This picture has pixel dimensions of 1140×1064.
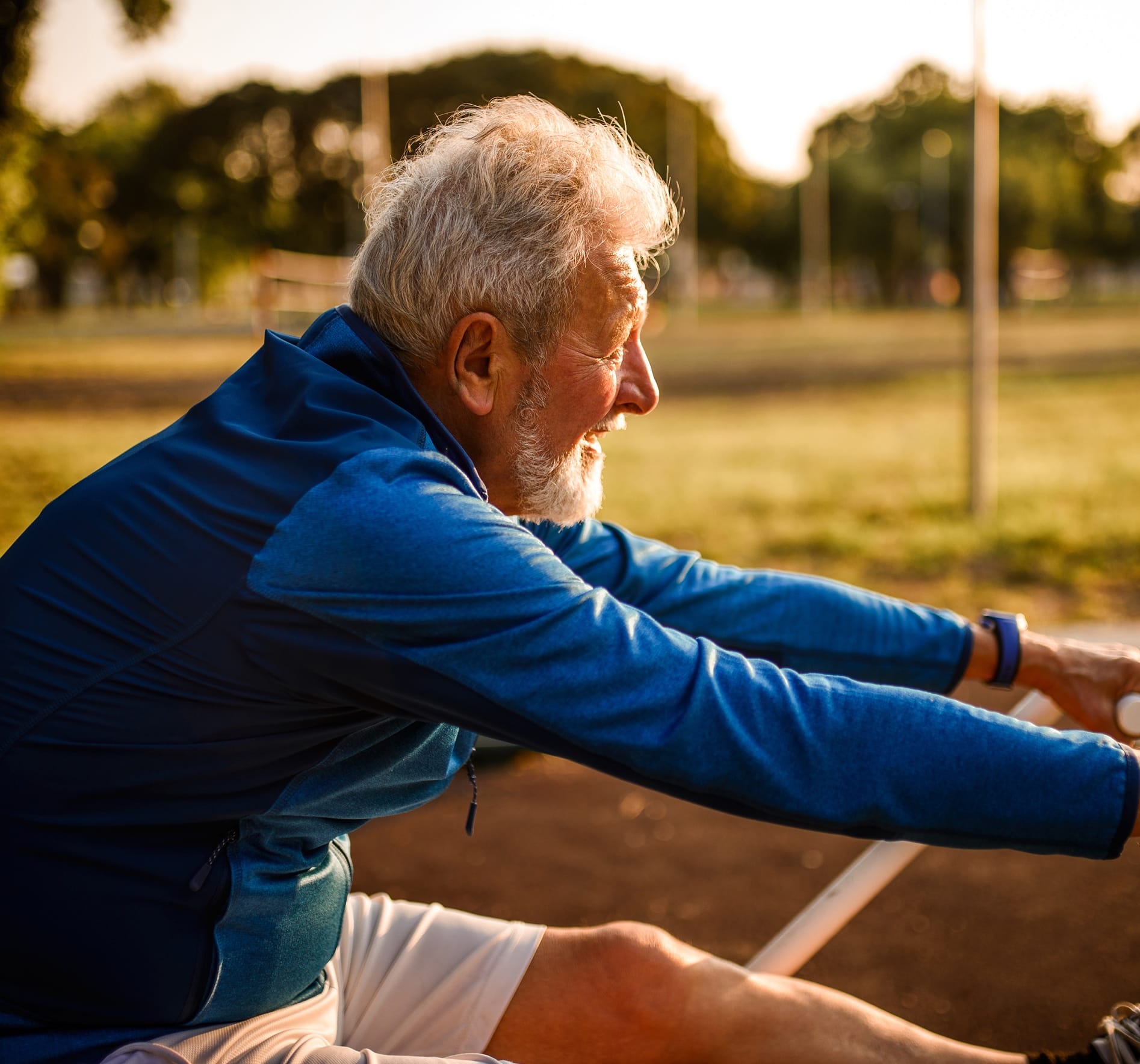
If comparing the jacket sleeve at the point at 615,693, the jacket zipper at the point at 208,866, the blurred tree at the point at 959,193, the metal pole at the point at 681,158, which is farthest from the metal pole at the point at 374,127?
the blurred tree at the point at 959,193

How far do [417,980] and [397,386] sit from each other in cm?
84

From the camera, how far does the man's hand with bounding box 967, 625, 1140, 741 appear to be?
1.85 meters

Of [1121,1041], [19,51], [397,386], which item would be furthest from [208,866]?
[19,51]

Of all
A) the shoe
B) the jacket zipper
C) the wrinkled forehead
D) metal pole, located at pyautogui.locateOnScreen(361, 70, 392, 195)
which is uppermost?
metal pole, located at pyautogui.locateOnScreen(361, 70, 392, 195)

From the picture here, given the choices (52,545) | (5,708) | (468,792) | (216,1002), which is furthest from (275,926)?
(468,792)

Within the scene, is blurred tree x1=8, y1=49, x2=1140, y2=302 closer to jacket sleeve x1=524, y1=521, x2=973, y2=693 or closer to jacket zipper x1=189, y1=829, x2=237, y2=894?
jacket sleeve x1=524, y1=521, x2=973, y2=693

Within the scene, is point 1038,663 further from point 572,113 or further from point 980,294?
point 572,113

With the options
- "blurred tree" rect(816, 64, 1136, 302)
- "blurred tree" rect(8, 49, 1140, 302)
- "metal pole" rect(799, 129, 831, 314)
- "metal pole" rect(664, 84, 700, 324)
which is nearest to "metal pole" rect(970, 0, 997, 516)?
"blurred tree" rect(8, 49, 1140, 302)

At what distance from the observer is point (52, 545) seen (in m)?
1.35

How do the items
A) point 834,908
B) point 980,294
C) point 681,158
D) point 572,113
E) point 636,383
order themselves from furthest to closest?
point 681,158 → point 572,113 → point 980,294 → point 834,908 → point 636,383

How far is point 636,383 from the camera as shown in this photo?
5.54ft

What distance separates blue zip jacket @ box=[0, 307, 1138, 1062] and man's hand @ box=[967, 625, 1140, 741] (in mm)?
585

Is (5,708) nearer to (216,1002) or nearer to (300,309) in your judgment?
(216,1002)

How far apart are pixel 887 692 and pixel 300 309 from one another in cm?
2883
